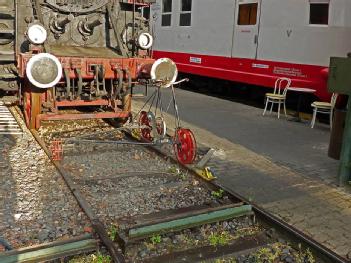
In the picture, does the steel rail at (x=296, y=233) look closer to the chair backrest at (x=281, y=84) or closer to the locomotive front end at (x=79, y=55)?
the locomotive front end at (x=79, y=55)

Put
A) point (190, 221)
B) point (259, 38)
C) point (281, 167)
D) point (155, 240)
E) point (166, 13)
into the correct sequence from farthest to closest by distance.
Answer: point (166, 13) < point (259, 38) < point (281, 167) < point (190, 221) < point (155, 240)

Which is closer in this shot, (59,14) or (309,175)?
(309,175)

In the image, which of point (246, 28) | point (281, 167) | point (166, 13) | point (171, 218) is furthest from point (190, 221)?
point (166, 13)

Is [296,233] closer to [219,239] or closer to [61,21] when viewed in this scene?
[219,239]

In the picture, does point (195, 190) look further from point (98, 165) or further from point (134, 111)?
point (134, 111)

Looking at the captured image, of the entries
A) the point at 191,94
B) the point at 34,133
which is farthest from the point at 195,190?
the point at 191,94

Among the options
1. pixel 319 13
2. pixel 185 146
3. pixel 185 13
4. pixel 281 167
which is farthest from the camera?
pixel 185 13

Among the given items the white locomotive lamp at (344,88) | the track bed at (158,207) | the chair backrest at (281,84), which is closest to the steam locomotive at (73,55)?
the track bed at (158,207)

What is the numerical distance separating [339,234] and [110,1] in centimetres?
569

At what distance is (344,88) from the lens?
16.2 feet

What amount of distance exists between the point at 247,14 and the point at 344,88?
5.81 metres

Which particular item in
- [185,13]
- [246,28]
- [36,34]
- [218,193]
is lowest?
[218,193]

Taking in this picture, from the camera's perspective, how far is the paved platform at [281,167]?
420 centimetres

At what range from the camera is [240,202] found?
4.22 m
